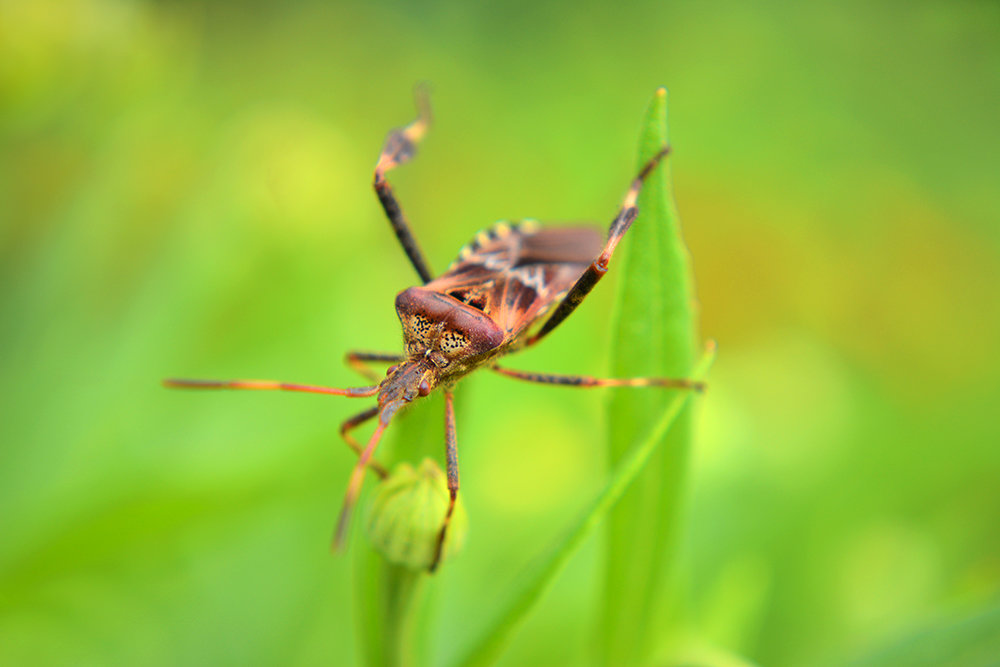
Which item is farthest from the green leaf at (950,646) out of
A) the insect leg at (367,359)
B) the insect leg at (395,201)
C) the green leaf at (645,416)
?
the insect leg at (395,201)

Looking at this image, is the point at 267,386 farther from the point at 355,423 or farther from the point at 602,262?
the point at 602,262

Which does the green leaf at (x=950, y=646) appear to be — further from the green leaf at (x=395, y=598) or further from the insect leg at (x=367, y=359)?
the insect leg at (x=367, y=359)

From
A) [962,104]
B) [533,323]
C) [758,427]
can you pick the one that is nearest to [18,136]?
[533,323]

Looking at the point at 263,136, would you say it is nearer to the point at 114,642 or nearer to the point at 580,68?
the point at 114,642

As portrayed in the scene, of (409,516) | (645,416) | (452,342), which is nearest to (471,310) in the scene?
(452,342)

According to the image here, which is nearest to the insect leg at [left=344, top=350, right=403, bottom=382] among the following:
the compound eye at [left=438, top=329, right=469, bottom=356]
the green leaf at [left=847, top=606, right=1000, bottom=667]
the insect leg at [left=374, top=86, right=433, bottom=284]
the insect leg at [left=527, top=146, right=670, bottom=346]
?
the compound eye at [left=438, top=329, right=469, bottom=356]

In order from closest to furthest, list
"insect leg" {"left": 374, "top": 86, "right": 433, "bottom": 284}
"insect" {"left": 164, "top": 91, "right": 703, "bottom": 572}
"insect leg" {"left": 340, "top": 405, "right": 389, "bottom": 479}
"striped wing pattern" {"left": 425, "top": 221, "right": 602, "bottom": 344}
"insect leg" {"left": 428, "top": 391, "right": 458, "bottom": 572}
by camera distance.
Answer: "insect leg" {"left": 428, "top": 391, "right": 458, "bottom": 572}
"insect" {"left": 164, "top": 91, "right": 703, "bottom": 572}
"insect leg" {"left": 340, "top": 405, "right": 389, "bottom": 479}
"striped wing pattern" {"left": 425, "top": 221, "right": 602, "bottom": 344}
"insect leg" {"left": 374, "top": 86, "right": 433, "bottom": 284}

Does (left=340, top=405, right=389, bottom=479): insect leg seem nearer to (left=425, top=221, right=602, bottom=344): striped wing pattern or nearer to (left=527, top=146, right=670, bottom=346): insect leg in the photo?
(left=425, top=221, right=602, bottom=344): striped wing pattern
